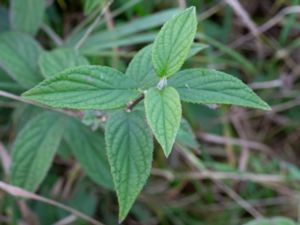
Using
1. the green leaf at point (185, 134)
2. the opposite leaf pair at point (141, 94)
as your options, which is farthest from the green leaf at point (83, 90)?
the green leaf at point (185, 134)

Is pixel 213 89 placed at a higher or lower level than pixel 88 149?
higher

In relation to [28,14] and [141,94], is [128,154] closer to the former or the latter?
[141,94]

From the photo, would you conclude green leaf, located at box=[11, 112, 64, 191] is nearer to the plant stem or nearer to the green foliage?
the green foliage

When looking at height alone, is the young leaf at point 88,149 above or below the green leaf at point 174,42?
below

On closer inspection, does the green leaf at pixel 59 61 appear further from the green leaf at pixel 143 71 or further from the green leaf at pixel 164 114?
the green leaf at pixel 164 114

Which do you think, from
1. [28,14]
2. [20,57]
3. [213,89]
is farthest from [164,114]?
[28,14]

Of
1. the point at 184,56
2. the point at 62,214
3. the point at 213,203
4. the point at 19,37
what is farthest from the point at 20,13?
the point at 213,203
